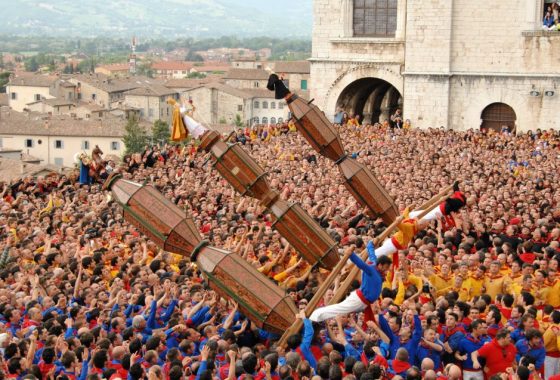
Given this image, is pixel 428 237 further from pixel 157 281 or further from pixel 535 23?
pixel 535 23

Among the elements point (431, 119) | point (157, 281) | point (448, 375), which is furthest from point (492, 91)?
point (448, 375)

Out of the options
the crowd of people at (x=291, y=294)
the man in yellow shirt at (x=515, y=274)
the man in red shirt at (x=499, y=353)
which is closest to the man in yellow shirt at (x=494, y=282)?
the crowd of people at (x=291, y=294)

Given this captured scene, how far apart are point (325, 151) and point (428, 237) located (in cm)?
243

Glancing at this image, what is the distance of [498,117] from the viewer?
32.6 m

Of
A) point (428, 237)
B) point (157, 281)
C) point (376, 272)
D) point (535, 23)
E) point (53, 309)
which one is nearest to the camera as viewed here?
point (376, 272)

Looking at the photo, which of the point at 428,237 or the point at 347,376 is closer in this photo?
the point at 347,376

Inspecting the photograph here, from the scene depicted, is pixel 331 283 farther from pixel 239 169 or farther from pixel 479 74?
pixel 479 74

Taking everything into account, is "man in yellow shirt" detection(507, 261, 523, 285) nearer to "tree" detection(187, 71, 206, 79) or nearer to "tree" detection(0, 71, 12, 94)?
"tree" detection(0, 71, 12, 94)

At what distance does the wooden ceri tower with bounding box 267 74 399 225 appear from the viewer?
13500 millimetres

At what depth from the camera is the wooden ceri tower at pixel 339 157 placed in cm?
1350

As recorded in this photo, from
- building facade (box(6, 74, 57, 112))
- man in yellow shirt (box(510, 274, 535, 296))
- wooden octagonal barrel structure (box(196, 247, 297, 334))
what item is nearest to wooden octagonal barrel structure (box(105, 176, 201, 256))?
wooden octagonal barrel structure (box(196, 247, 297, 334))

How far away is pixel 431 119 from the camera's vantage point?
33156 millimetres

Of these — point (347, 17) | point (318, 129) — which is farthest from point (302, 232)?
point (347, 17)

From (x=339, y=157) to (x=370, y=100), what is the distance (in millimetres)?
24911
